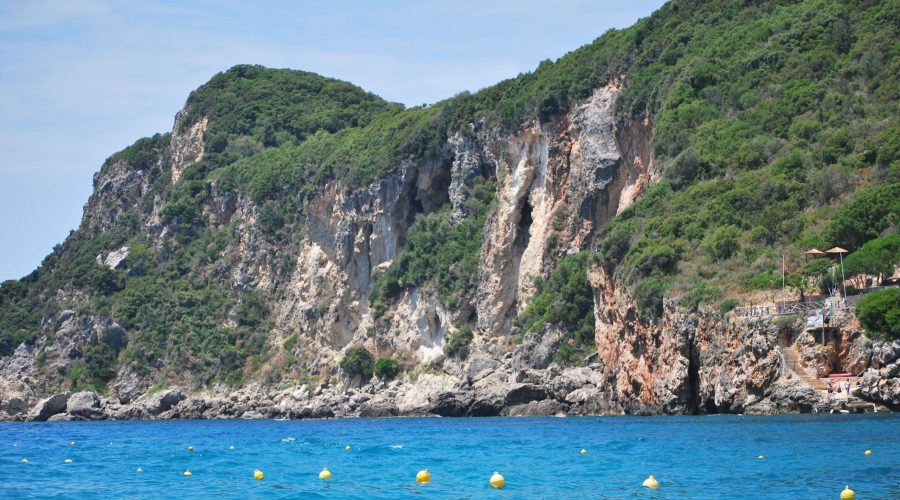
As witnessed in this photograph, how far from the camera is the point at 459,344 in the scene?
3433 inches

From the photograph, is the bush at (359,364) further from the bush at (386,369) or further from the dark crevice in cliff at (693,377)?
the dark crevice in cliff at (693,377)

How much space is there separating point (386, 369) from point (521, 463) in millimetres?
55689

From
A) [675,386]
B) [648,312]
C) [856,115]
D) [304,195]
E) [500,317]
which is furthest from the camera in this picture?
[304,195]

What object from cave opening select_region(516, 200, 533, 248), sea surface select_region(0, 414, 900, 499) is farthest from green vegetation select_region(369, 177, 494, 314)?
sea surface select_region(0, 414, 900, 499)

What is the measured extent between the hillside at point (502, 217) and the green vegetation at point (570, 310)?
19cm

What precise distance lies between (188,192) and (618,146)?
6145 centimetres

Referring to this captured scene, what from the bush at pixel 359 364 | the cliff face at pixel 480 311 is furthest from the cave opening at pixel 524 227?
the bush at pixel 359 364

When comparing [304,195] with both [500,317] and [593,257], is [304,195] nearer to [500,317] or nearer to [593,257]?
[500,317]

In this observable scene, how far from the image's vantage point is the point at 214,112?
144250mm

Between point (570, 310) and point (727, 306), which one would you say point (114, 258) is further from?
point (727, 306)

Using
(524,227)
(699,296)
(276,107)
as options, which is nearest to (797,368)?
(699,296)

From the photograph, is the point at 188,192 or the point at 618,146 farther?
the point at 188,192

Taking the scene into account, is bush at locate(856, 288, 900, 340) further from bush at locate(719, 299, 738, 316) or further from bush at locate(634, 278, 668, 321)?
bush at locate(634, 278, 668, 321)

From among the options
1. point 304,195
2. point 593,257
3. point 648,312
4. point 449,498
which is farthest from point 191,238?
point 449,498
